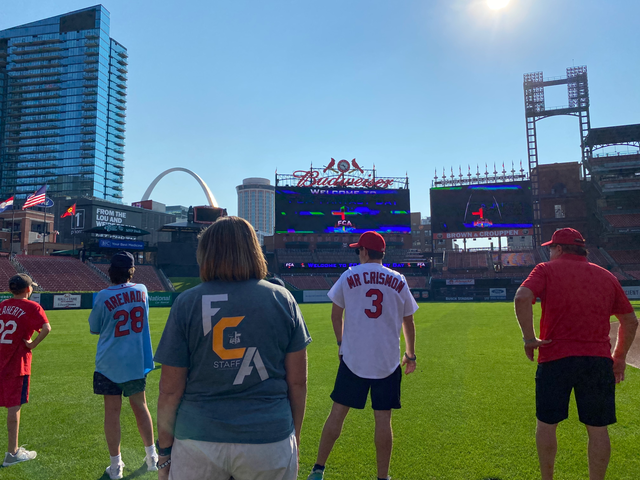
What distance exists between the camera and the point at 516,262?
5125 centimetres

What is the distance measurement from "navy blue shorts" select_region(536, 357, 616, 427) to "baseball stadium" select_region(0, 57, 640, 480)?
1.02m

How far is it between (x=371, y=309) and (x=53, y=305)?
30.7 m

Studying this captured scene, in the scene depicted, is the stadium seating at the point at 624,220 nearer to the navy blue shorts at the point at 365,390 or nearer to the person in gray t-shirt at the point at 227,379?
the navy blue shorts at the point at 365,390

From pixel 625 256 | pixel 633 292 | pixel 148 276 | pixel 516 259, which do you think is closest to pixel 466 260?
pixel 516 259

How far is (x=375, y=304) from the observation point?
3736 mm

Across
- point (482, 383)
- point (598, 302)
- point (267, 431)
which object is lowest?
point (482, 383)

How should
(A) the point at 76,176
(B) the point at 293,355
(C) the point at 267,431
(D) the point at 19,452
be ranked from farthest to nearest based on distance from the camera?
(A) the point at 76,176, (D) the point at 19,452, (B) the point at 293,355, (C) the point at 267,431

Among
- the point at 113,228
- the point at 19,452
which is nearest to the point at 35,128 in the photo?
the point at 113,228

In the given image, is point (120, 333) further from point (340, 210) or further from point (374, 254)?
point (340, 210)

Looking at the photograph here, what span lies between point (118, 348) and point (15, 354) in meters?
1.37

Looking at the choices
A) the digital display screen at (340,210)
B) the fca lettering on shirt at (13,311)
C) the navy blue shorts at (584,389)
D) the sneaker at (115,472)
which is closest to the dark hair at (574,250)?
the navy blue shorts at (584,389)


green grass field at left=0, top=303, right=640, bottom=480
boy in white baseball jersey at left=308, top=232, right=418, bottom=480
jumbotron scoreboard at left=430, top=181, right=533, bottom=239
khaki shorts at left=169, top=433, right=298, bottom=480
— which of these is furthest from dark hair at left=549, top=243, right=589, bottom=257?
jumbotron scoreboard at left=430, top=181, right=533, bottom=239

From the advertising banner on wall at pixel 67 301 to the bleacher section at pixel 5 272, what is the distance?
8.20m

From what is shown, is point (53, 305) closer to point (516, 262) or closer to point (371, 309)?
point (371, 309)
